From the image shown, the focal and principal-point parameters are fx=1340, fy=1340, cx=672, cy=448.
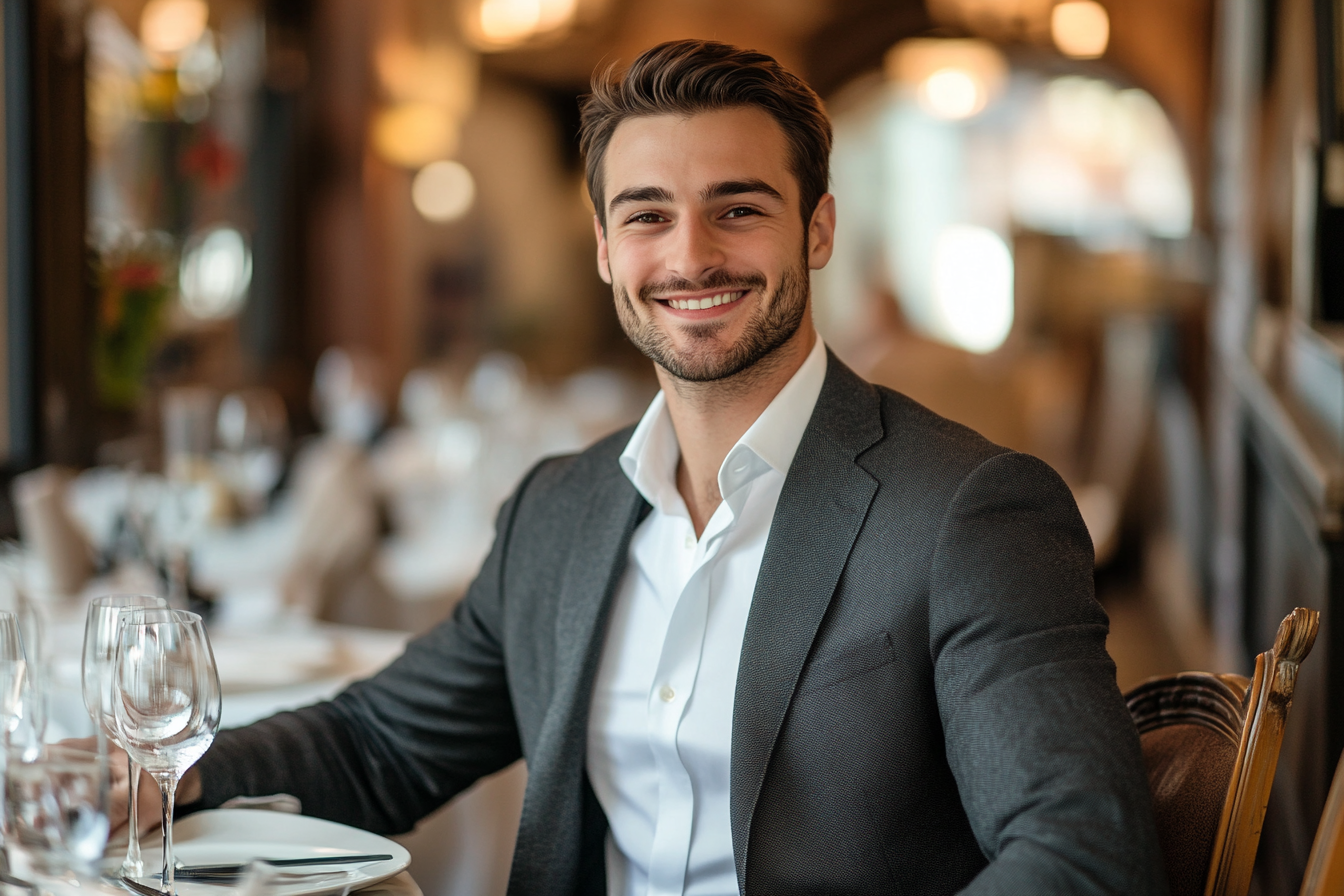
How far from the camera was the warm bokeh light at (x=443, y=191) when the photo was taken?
339 inches

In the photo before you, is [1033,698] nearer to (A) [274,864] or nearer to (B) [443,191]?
(A) [274,864]

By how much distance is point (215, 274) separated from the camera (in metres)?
6.54

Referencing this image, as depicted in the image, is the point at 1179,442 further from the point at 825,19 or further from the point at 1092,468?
the point at 825,19

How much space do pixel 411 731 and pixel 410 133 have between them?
22.6 ft

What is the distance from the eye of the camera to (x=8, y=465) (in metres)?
4.69

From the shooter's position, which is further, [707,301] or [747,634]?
[707,301]

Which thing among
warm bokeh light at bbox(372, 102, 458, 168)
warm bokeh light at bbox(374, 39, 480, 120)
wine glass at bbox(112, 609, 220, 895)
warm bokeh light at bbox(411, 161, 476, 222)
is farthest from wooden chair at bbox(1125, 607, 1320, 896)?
warm bokeh light at bbox(411, 161, 476, 222)

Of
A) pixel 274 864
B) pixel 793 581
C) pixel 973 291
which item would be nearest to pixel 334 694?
pixel 274 864

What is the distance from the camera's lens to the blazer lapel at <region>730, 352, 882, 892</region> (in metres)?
1.39

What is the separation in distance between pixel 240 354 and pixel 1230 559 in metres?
4.86

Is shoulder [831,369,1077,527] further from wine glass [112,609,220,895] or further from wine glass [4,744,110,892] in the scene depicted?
wine glass [4,744,110,892]

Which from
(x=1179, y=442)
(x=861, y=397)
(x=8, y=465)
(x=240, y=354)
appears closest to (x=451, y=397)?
(x=240, y=354)

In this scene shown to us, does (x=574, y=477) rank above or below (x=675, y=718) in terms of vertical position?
above

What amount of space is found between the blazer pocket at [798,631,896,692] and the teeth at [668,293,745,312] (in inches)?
16.8
